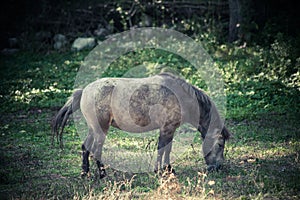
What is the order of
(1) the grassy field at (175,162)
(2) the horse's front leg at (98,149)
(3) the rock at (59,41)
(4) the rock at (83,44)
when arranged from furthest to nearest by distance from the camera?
(3) the rock at (59,41)
(4) the rock at (83,44)
(2) the horse's front leg at (98,149)
(1) the grassy field at (175,162)

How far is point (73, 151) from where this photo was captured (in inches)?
285

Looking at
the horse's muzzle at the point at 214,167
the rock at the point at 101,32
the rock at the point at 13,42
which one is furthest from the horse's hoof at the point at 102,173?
the rock at the point at 13,42

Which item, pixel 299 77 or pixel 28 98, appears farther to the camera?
pixel 28 98

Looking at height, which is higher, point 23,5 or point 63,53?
point 23,5

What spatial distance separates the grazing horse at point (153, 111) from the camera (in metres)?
6.06

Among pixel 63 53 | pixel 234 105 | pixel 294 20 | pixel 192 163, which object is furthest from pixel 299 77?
pixel 63 53

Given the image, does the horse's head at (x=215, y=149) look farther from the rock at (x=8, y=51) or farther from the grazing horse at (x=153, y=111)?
the rock at (x=8, y=51)

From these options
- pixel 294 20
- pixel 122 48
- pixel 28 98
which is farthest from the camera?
pixel 122 48

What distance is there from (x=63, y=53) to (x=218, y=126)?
949cm

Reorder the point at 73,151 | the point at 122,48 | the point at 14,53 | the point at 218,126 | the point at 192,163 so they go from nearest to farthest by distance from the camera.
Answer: the point at 218,126, the point at 192,163, the point at 73,151, the point at 122,48, the point at 14,53

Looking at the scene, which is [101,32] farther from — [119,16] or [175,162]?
[175,162]

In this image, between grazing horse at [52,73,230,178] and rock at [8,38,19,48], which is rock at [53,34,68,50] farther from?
grazing horse at [52,73,230,178]

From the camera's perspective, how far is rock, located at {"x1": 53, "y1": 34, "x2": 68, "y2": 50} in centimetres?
1503

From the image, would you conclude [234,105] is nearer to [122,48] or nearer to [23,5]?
[122,48]
